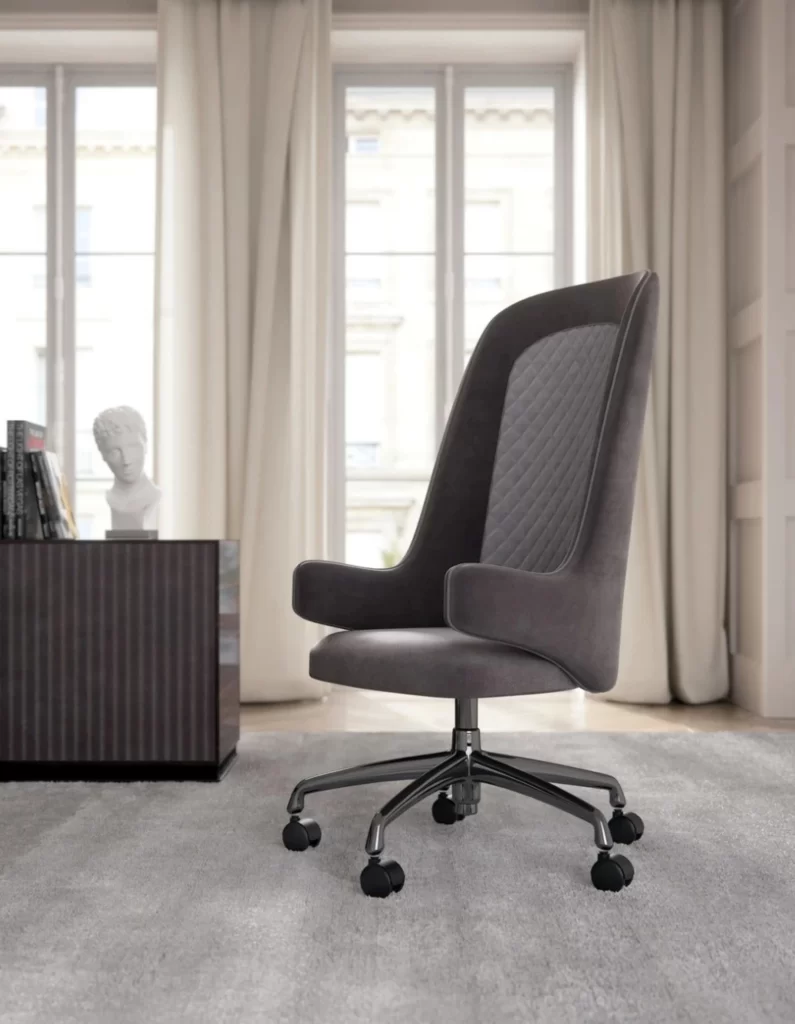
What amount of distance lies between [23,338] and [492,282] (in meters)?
1.91

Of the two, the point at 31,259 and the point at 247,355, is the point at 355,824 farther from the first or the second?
the point at 31,259

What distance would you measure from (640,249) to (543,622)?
2.16 meters

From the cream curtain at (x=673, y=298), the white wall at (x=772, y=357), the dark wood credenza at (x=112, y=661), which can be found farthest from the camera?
the cream curtain at (x=673, y=298)

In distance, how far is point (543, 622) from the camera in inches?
56.4

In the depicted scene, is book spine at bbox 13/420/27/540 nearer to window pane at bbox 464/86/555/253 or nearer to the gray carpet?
the gray carpet

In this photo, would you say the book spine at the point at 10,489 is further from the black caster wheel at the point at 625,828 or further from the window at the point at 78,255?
the black caster wheel at the point at 625,828

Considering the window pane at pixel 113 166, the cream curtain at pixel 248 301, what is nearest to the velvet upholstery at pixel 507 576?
the cream curtain at pixel 248 301

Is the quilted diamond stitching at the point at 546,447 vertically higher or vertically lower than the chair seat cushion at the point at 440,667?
higher

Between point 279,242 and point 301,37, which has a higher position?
point 301,37

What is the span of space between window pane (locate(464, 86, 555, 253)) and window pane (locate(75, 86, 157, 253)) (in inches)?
51.1

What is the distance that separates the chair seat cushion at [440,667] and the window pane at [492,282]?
2.25 meters

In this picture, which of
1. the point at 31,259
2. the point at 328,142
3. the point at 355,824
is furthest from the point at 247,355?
the point at 355,824

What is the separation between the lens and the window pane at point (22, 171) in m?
3.58

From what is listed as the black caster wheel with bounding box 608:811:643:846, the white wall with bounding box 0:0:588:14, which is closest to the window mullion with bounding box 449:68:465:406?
the white wall with bounding box 0:0:588:14
